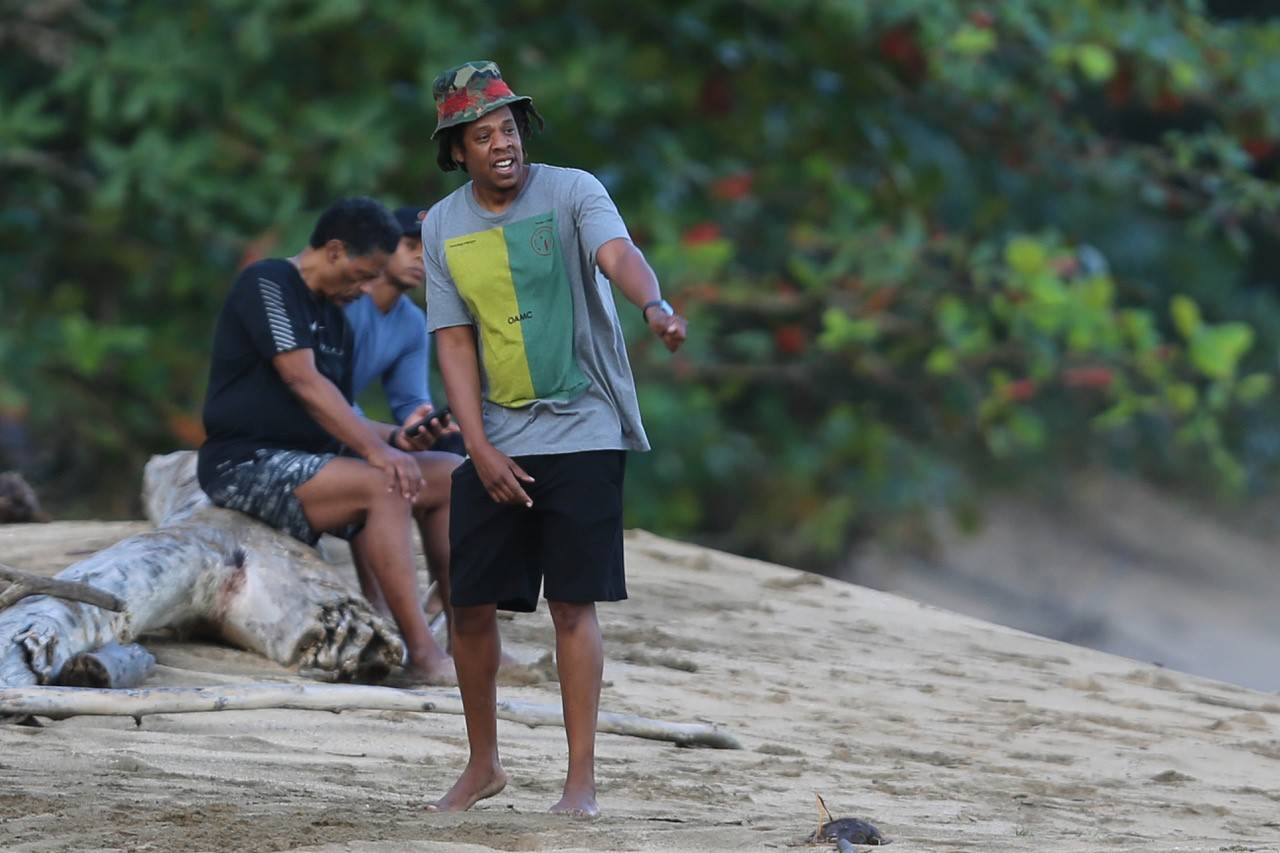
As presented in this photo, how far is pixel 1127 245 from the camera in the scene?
10.8 m

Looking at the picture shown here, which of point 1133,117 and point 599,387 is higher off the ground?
point 1133,117

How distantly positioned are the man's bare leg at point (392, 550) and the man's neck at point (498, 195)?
50.9 inches

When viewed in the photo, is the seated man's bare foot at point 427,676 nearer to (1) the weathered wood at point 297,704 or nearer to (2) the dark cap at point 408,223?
(1) the weathered wood at point 297,704

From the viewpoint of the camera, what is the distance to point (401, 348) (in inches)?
212

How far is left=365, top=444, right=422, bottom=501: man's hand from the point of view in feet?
15.2

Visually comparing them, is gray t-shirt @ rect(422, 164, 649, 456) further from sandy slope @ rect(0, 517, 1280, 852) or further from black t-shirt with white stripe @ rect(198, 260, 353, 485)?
black t-shirt with white stripe @ rect(198, 260, 353, 485)

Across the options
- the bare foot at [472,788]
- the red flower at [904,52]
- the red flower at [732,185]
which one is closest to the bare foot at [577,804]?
the bare foot at [472,788]

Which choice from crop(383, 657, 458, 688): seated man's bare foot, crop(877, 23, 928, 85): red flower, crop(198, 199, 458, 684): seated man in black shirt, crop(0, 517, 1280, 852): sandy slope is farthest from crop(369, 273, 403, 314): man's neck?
crop(877, 23, 928, 85): red flower

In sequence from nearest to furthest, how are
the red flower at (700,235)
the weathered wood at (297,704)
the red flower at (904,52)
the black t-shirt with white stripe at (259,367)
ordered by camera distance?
the weathered wood at (297,704)
the black t-shirt with white stripe at (259,367)
the red flower at (700,235)
the red flower at (904,52)

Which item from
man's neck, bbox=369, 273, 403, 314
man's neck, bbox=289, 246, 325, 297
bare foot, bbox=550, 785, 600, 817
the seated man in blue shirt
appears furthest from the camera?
man's neck, bbox=369, 273, 403, 314

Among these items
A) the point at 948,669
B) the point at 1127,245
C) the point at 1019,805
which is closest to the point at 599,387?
the point at 1019,805

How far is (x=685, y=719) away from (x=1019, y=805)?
0.94 metres

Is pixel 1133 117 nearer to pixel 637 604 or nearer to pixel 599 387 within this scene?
pixel 637 604

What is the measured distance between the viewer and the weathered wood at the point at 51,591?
4035mm
